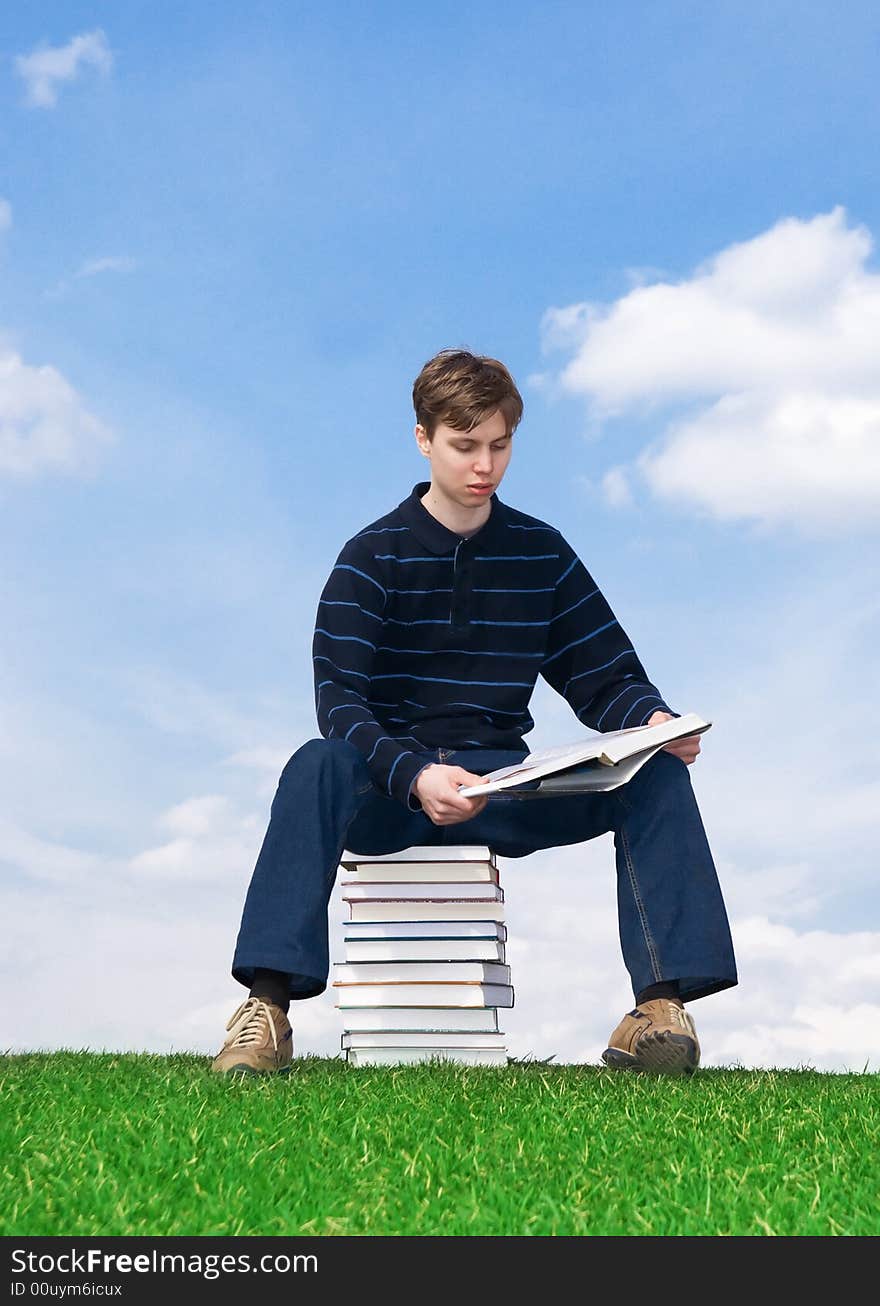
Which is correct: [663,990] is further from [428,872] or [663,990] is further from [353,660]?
[353,660]

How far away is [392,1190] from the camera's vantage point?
246 centimetres

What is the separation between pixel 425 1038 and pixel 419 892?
18.3 inches

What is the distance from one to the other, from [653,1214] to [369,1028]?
6.55 feet

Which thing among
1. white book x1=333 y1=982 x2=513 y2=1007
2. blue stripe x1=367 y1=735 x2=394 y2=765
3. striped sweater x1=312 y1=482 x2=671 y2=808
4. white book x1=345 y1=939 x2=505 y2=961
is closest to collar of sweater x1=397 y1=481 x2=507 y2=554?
striped sweater x1=312 y1=482 x2=671 y2=808

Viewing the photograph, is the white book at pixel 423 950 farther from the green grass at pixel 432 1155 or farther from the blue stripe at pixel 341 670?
the blue stripe at pixel 341 670

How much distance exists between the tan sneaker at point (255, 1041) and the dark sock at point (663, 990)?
1.08 m

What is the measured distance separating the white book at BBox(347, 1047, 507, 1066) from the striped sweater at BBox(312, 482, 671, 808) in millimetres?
966

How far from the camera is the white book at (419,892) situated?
Result: 13.8ft

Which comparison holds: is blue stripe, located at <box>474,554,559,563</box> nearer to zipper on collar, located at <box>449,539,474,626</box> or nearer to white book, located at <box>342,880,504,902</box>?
zipper on collar, located at <box>449,539,474,626</box>

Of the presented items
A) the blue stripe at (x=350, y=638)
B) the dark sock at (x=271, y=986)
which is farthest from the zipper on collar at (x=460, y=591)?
the dark sock at (x=271, y=986)

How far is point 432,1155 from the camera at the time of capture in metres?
2.73

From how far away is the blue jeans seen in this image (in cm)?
380

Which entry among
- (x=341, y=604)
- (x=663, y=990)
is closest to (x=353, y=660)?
(x=341, y=604)
